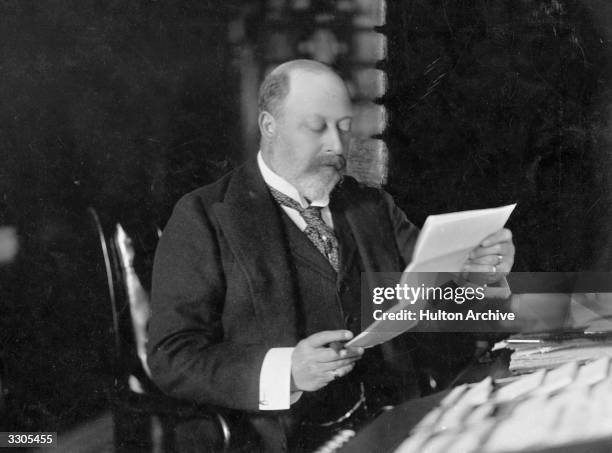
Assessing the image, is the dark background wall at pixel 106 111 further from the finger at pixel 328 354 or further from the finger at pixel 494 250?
the finger at pixel 494 250

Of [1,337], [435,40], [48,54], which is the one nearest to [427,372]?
[435,40]

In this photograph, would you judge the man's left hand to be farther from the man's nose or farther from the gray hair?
the gray hair

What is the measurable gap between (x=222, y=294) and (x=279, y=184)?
380 mm

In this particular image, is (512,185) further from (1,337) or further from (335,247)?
(1,337)

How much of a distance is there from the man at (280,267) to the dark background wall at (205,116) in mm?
104

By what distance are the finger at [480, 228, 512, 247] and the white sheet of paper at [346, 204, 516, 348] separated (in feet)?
0.06

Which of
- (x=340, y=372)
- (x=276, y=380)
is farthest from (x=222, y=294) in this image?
(x=340, y=372)

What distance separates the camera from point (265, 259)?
210 cm

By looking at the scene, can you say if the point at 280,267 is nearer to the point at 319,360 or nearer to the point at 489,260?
the point at 319,360

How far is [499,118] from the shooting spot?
2180 mm

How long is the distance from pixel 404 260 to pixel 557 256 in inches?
19.7

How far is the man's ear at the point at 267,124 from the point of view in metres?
2.11

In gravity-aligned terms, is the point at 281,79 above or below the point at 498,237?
above

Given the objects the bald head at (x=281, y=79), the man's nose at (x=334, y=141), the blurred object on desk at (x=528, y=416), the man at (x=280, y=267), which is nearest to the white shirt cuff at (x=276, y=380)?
the man at (x=280, y=267)
